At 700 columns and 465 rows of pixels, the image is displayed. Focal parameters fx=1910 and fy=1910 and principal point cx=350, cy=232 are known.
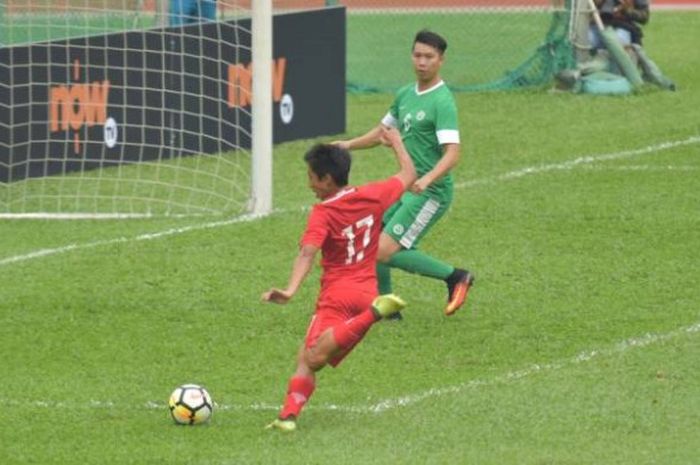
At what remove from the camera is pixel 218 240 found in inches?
590

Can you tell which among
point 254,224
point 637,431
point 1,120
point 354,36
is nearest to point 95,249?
point 254,224

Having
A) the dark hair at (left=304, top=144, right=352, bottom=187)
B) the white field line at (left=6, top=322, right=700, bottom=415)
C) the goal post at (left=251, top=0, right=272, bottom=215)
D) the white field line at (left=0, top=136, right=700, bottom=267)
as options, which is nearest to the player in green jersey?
the white field line at (left=6, top=322, right=700, bottom=415)

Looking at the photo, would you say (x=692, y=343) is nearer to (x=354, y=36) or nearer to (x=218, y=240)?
(x=218, y=240)

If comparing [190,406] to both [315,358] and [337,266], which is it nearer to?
[315,358]

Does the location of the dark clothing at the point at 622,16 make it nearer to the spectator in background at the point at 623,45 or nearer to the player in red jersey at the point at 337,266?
the spectator in background at the point at 623,45

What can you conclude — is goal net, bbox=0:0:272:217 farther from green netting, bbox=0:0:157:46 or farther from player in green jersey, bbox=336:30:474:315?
player in green jersey, bbox=336:30:474:315

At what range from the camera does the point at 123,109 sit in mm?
17859

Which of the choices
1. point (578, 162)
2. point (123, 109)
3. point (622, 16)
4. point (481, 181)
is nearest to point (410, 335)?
point (481, 181)

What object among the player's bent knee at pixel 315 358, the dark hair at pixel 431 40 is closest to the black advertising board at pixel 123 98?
the dark hair at pixel 431 40

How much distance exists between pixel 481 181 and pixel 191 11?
3.30m

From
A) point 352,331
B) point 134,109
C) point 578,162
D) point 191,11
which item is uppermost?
point 352,331

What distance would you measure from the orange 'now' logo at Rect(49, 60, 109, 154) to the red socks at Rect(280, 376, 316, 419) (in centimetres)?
819

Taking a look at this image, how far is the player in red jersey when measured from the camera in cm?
951

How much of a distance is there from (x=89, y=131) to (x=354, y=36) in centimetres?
1107
